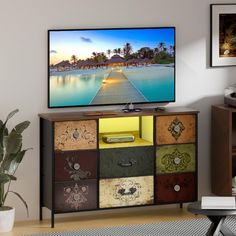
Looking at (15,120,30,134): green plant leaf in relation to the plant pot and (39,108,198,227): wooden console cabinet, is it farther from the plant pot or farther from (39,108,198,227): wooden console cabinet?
the plant pot

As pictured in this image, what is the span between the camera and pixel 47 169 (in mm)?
6836

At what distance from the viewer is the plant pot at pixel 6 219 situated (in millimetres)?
6609

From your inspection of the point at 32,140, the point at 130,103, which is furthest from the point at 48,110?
the point at 130,103

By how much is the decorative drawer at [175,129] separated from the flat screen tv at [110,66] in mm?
282

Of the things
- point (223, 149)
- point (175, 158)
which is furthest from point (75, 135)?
point (223, 149)

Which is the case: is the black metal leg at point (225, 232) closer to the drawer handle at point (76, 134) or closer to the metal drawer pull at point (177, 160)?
the metal drawer pull at point (177, 160)

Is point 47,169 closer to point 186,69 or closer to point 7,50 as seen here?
point 7,50

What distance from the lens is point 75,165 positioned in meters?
6.77

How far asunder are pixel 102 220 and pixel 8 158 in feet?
3.45

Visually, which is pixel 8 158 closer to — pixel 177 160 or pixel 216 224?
pixel 177 160

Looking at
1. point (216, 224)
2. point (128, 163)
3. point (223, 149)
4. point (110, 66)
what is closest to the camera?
point (216, 224)

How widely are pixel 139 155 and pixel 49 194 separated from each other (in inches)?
32.2

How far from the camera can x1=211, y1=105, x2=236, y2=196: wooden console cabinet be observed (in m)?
7.11

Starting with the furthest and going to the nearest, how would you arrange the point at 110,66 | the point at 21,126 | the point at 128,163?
1. the point at 110,66
2. the point at 128,163
3. the point at 21,126
